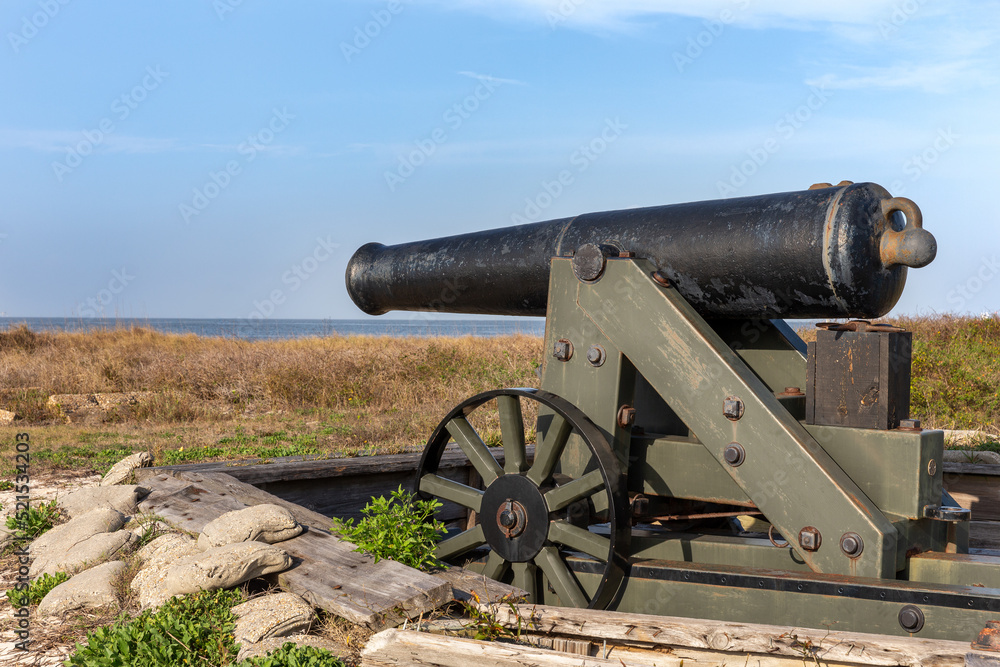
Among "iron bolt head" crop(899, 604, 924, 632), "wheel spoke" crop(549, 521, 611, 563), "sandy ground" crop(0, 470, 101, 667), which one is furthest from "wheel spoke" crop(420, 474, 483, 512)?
"iron bolt head" crop(899, 604, 924, 632)

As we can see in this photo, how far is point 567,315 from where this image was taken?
12.7 ft

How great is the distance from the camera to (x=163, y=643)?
3.04 meters

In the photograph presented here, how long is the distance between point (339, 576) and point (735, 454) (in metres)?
1.66

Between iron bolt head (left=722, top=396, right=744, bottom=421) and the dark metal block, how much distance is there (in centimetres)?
34

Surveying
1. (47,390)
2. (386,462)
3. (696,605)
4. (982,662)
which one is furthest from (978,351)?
(47,390)

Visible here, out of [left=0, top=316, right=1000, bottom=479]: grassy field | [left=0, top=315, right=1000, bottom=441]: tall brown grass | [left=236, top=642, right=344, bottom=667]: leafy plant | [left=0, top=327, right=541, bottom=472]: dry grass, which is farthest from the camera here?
[left=0, top=315, right=1000, bottom=441]: tall brown grass

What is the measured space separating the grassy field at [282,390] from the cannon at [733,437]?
343 cm

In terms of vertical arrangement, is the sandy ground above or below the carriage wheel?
below

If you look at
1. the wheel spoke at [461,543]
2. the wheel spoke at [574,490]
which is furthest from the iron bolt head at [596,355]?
the wheel spoke at [461,543]

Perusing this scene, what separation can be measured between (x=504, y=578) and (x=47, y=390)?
10721mm

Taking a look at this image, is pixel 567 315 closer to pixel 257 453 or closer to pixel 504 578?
pixel 504 578

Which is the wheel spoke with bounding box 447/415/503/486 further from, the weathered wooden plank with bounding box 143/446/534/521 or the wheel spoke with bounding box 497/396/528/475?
the weathered wooden plank with bounding box 143/446/534/521

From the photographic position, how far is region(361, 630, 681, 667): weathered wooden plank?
245cm

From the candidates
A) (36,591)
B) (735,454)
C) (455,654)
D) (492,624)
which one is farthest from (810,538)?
(36,591)
